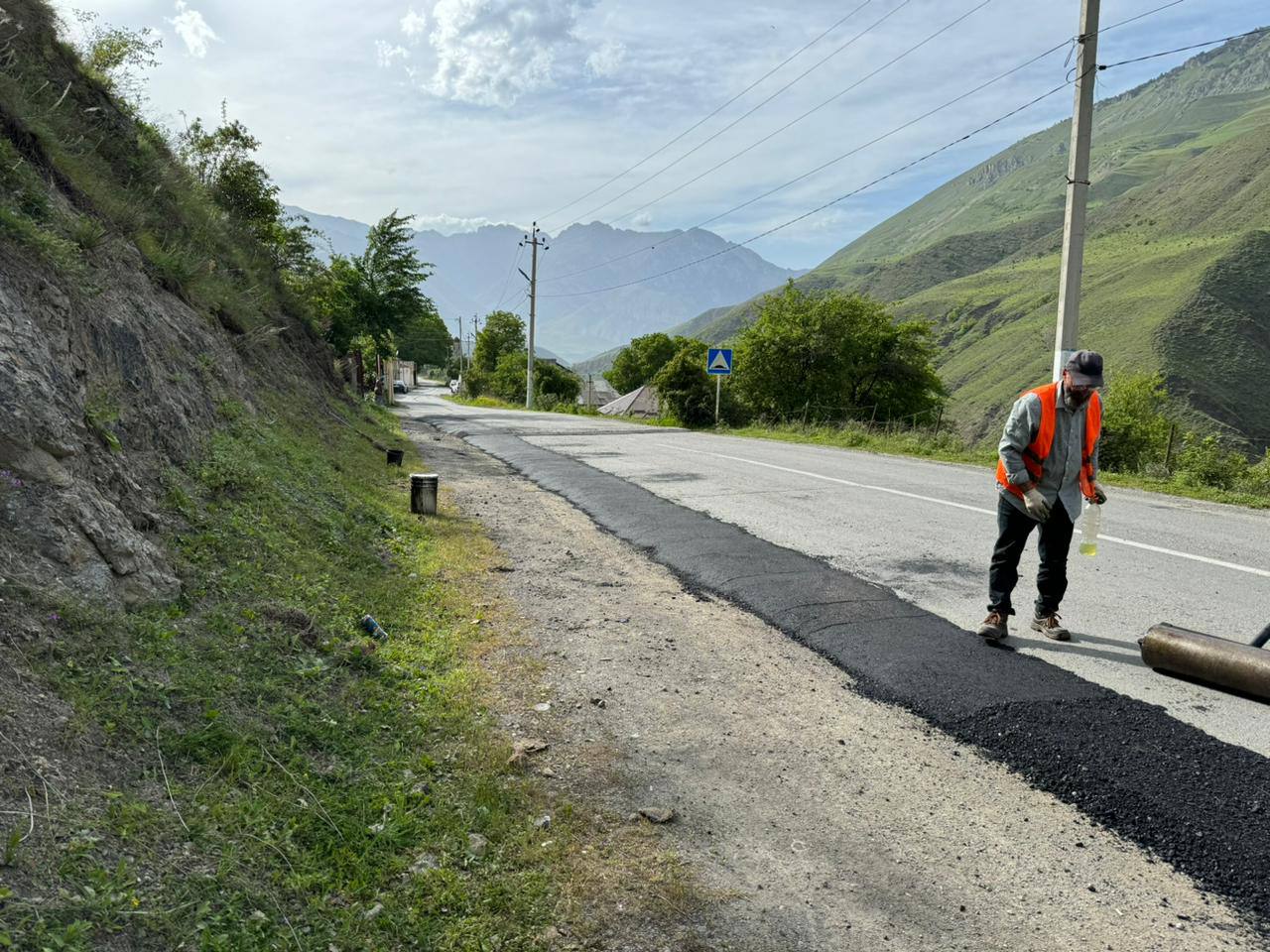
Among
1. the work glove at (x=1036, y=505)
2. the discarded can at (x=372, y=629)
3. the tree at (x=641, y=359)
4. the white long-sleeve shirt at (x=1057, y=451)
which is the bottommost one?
the discarded can at (x=372, y=629)

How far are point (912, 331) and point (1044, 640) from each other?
34.5 metres

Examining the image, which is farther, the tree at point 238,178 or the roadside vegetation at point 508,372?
the roadside vegetation at point 508,372

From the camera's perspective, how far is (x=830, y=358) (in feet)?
114

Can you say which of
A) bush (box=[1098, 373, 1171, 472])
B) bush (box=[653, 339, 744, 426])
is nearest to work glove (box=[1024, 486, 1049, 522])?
bush (box=[1098, 373, 1171, 472])

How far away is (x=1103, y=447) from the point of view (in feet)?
69.5

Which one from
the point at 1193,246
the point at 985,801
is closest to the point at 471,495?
the point at 985,801

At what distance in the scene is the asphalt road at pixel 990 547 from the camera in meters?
4.75

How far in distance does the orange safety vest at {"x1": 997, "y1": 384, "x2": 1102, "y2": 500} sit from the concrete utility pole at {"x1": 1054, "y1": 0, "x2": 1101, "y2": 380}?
25.1ft

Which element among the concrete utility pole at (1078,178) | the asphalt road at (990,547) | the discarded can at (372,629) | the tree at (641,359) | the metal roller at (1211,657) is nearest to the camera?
the metal roller at (1211,657)

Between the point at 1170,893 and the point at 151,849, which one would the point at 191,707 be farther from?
the point at 1170,893

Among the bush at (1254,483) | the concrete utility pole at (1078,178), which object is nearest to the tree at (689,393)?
the bush at (1254,483)

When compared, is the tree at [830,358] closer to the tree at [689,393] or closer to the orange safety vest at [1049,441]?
the tree at [689,393]

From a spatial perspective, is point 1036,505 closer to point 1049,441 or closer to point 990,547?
point 1049,441

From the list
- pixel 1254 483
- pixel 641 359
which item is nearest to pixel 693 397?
pixel 1254 483
